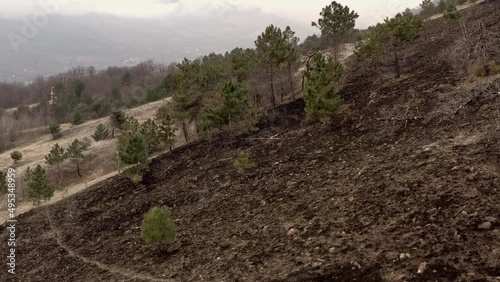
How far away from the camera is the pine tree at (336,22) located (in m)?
43.4

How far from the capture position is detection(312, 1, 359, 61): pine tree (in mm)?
43406

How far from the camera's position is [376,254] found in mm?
11367

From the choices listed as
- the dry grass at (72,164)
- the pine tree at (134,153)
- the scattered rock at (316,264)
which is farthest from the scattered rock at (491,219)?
the dry grass at (72,164)

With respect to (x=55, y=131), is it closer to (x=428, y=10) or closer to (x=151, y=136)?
(x=151, y=136)

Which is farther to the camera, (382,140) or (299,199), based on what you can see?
(382,140)

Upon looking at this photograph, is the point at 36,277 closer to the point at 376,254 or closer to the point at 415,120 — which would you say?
the point at 376,254

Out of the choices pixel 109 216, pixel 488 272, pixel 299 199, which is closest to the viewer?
pixel 488 272

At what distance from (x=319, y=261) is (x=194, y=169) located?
19.8m

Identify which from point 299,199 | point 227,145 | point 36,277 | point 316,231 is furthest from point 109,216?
point 316,231

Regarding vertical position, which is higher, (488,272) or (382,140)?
(382,140)

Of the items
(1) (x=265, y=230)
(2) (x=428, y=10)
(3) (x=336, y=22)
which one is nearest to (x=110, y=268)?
(1) (x=265, y=230)

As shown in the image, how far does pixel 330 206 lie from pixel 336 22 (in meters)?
32.8

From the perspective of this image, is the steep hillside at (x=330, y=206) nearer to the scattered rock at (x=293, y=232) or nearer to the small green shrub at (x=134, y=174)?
the scattered rock at (x=293, y=232)

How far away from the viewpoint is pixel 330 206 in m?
15.9
